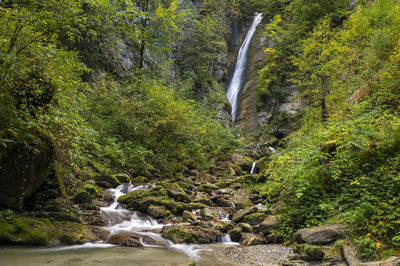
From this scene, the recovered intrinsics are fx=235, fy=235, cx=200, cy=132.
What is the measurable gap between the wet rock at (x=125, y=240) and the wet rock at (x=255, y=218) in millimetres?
3763

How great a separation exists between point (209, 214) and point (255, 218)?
172cm

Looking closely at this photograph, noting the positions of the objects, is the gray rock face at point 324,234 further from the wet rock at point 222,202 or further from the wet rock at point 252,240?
the wet rock at point 222,202

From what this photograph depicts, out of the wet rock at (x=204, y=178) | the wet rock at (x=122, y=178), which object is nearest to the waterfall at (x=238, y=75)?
the wet rock at (x=204, y=178)

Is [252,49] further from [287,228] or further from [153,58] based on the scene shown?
[287,228]

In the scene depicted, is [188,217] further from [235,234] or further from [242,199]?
[242,199]

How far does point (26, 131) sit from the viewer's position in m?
5.39

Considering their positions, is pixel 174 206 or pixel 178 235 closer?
pixel 178 235

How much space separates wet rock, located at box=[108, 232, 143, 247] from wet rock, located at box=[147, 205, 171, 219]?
69.9 inches

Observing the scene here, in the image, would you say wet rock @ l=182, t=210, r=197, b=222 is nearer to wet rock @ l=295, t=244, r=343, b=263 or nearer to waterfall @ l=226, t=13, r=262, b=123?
wet rock @ l=295, t=244, r=343, b=263

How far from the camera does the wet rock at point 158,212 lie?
8.57m

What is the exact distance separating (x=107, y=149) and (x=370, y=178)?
9534 millimetres

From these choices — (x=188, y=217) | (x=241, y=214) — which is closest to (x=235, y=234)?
(x=241, y=214)

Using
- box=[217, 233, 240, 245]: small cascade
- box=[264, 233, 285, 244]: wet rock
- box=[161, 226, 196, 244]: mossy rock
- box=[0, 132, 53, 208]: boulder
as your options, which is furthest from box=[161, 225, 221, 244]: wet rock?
box=[0, 132, 53, 208]: boulder

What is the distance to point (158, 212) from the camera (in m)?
8.59
